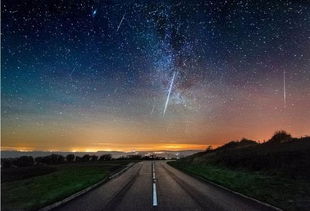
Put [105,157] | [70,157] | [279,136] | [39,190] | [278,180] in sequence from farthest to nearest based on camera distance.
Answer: [105,157] < [70,157] < [279,136] < [278,180] < [39,190]

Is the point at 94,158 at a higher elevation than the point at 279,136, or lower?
lower

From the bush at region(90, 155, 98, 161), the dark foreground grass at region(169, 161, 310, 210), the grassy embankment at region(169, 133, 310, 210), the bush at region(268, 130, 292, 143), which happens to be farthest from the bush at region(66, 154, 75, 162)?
the dark foreground grass at region(169, 161, 310, 210)

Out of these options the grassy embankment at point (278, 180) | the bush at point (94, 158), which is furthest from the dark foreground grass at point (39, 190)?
the bush at point (94, 158)

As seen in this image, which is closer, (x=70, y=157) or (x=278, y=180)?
(x=278, y=180)

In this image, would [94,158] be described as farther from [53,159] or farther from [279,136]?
[279,136]

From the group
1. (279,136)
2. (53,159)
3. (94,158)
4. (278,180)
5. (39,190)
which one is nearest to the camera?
(39,190)

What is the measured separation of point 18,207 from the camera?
11.5m

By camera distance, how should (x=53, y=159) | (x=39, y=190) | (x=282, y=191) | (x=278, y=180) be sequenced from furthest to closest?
(x=53, y=159) → (x=278, y=180) → (x=39, y=190) → (x=282, y=191)

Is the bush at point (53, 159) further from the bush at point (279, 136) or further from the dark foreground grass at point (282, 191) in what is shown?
the dark foreground grass at point (282, 191)

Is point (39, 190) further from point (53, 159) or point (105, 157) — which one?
point (105, 157)

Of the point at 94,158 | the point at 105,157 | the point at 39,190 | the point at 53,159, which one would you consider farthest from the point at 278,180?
the point at 94,158

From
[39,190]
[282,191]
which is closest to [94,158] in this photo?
[39,190]

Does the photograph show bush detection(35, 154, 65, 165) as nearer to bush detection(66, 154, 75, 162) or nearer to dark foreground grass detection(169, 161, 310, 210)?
bush detection(66, 154, 75, 162)

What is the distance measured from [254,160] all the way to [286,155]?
3.70 m
